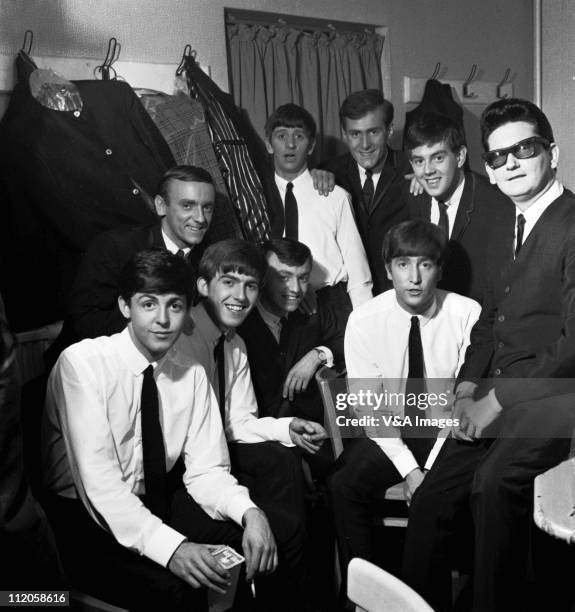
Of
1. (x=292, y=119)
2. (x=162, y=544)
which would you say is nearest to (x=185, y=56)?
(x=292, y=119)

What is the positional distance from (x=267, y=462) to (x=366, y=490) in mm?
293

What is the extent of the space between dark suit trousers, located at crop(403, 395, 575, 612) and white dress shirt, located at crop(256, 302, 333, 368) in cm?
65

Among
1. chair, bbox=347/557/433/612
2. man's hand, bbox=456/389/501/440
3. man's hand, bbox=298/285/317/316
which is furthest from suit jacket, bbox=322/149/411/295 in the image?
chair, bbox=347/557/433/612

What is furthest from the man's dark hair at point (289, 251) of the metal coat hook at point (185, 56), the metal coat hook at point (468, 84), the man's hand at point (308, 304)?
the metal coat hook at point (468, 84)

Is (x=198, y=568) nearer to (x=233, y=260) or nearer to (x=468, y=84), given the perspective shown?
(x=233, y=260)

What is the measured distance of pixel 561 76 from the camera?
3953 millimetres

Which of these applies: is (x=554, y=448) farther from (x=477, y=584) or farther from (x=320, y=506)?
(x=320, y=506)

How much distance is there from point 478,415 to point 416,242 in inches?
21.9

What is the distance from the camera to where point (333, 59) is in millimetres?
3418

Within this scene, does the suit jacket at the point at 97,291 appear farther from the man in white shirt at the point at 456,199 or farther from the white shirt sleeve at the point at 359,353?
the man in white shirt at the point at 456,199

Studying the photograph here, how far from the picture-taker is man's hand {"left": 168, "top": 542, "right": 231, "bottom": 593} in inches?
64.2

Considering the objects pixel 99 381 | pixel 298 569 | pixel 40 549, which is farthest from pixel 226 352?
pixel 40 549

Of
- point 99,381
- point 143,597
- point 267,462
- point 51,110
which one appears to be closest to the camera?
point 143,597

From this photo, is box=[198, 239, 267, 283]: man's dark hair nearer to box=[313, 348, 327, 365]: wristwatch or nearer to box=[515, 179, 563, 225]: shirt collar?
box=[313, 348, 327, 365]: wristwatch
